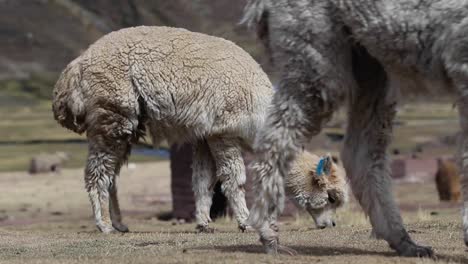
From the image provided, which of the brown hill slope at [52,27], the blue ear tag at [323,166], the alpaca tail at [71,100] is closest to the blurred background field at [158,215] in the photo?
the blue ear tag at [323,166]

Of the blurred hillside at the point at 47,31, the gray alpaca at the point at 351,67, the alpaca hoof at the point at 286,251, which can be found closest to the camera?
the gray alpaca at the point at 351,67

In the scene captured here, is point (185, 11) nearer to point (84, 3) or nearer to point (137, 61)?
Result: point (84, 3)

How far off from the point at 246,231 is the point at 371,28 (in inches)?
193

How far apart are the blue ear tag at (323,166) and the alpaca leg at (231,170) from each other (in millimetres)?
1306

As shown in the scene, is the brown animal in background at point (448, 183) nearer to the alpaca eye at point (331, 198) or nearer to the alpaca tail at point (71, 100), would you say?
the alpaca eye at point (331, 198)

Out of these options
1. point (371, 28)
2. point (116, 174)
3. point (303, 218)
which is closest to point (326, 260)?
point (371, 28)

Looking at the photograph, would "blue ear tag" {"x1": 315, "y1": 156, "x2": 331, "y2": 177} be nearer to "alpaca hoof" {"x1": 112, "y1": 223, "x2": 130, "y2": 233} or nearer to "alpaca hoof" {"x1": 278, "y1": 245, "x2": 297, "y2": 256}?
"alpaca hoof" {"x1": 112, "y1": 223, "x2": 130, "y2": 233}

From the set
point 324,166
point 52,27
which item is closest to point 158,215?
point 324,166

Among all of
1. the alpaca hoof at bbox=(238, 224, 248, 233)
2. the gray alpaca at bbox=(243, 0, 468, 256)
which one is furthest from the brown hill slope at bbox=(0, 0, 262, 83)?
the gray alpaca at bbox=(243, 0, 468, 256)

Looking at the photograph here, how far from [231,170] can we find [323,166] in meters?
1.58

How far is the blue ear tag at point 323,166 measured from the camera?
13875 mm

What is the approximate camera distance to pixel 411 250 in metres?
7.99

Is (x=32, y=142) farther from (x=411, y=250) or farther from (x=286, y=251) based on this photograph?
(x=411, y=250)

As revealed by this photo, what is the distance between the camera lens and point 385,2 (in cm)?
764
